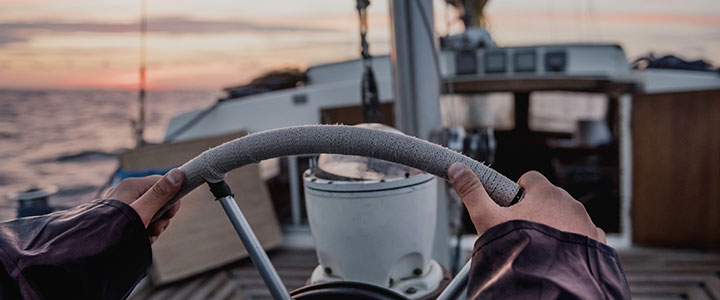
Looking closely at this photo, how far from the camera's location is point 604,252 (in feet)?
1.60

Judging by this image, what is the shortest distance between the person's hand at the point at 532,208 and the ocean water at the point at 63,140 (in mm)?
3225

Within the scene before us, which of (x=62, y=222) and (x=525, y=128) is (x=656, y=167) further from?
(x=525, y=128)

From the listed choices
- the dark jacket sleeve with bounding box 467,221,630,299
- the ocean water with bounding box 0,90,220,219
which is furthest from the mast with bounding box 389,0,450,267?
the ocean water with bounding box 0,90,220,219

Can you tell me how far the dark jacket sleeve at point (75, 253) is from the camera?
0.57 m

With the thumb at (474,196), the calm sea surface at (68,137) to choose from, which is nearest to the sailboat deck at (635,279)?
the calm sea surface at (68,137)

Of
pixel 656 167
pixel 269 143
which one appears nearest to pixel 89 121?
pixel 656 167

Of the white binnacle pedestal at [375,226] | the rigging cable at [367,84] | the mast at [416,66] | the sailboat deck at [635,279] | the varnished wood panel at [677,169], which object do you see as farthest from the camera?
the varnished wood panel at [677,169]

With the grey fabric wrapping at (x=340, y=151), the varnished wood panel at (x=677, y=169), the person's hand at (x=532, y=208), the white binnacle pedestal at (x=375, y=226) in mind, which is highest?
the grey fabric wrapping at (x=340, y=151)

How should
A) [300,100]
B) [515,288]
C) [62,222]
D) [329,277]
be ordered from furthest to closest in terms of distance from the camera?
[300,100] → [329,277] → [62,222] → [515,288]

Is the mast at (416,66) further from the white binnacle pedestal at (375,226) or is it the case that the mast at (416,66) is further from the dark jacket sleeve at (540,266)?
the dark jacket sleeve at (540,266)

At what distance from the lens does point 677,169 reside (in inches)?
137

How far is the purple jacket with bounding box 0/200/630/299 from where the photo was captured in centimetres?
45

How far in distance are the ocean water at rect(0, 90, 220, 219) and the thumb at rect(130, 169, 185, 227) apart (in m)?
2.96

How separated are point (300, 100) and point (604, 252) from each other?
388 cm
